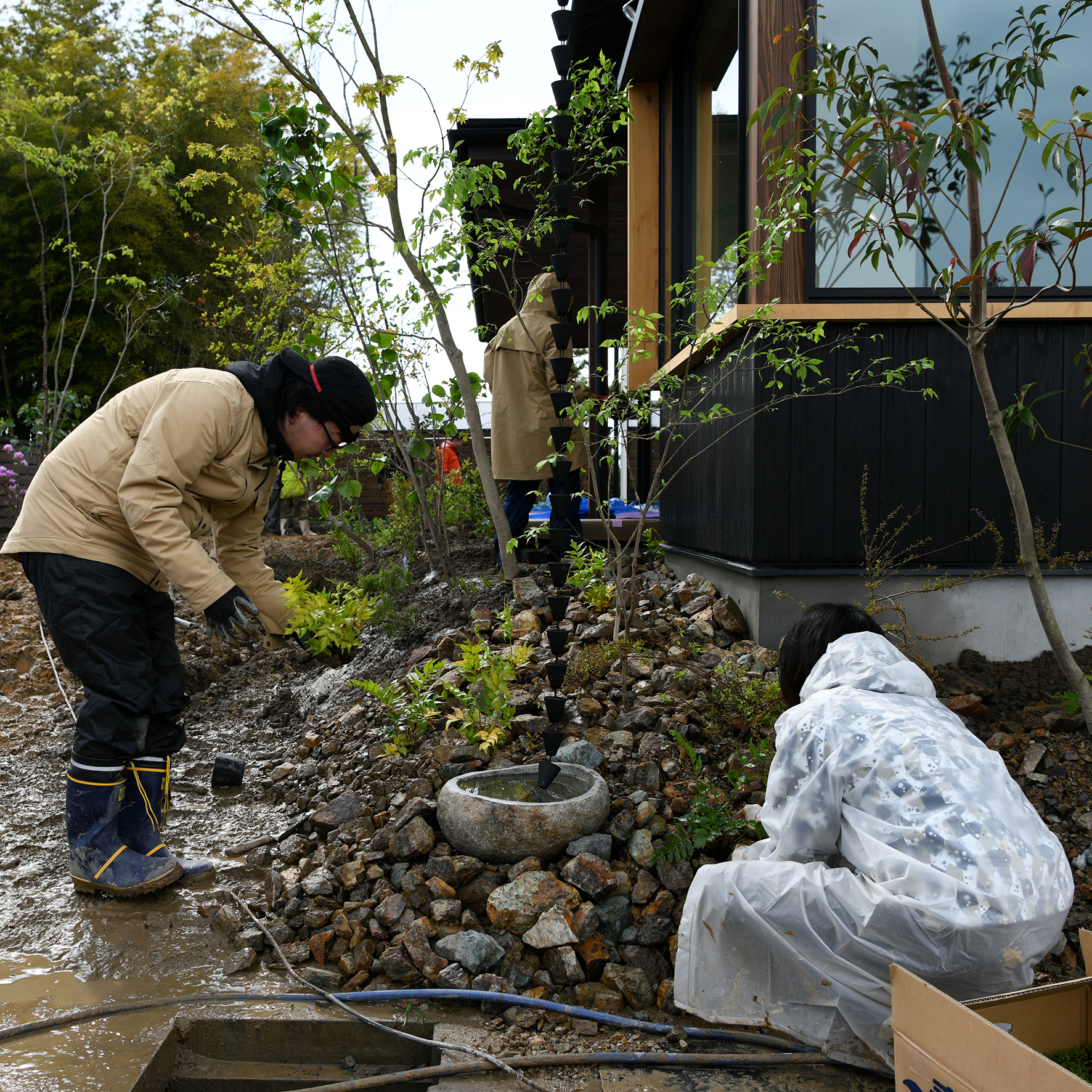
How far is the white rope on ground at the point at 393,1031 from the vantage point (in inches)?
65.7

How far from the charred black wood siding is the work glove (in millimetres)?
2054

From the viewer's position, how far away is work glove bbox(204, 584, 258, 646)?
2316 millimetres

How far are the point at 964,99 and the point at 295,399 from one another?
3.07 meters

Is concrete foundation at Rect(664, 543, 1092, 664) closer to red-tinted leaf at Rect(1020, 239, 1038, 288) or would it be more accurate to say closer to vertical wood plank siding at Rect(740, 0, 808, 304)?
vertical wood plank siding at Rect(740, 0, 808, 304)

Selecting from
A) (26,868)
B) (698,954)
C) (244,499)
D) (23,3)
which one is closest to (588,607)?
(244,499)

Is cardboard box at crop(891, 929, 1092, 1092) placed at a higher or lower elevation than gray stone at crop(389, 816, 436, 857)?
higher

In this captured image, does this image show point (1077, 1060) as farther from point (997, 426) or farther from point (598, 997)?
point (997, 426)

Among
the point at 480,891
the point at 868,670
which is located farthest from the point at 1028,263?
the point at 480,891

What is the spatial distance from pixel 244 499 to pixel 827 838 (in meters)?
2.01

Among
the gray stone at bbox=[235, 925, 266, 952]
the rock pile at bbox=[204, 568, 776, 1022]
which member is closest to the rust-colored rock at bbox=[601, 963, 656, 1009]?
the rock pile at bbox=[204, 568, 776, 1022]

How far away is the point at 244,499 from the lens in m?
2.68

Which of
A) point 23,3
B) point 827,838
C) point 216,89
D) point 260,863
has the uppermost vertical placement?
point 23,3

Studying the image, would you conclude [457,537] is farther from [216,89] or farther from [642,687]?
[216,89]

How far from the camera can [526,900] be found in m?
2.10
